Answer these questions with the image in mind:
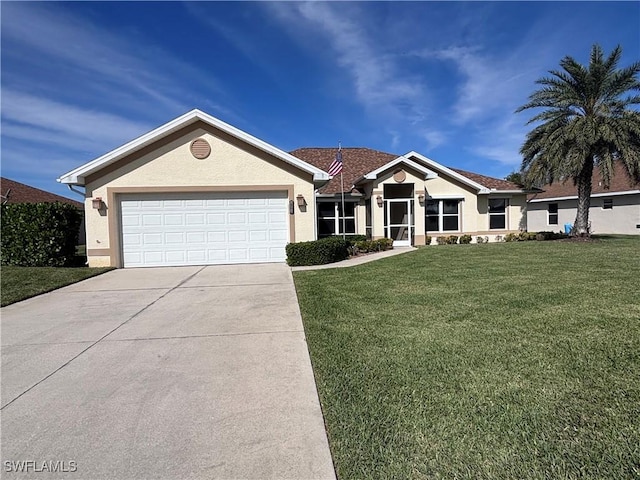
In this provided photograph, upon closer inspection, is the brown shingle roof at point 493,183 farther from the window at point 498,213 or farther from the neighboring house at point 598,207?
the neighboring house at point 598,207

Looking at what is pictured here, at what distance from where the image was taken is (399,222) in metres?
19.0

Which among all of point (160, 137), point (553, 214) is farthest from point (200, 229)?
point (553, 214)

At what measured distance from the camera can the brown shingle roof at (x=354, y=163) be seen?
20.1m

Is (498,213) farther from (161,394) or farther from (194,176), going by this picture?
(161,394)

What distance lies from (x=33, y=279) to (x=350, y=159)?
18095 mm

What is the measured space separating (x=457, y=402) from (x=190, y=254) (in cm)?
1143

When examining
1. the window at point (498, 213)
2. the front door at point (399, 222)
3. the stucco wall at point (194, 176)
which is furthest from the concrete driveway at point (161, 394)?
the window at point (498, 213)

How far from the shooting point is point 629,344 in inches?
162

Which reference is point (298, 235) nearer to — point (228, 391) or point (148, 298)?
point (148, 298)

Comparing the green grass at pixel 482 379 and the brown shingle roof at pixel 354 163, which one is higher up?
the brown shingle roof at pixel 354 163

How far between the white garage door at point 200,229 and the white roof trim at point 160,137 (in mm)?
1379

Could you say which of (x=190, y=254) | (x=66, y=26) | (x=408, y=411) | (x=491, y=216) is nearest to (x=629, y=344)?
(x=408, y=411)

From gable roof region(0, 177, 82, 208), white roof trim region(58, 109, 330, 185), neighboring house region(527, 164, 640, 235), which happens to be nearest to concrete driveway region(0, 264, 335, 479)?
white roof trim region(58, 109, 330, 185)

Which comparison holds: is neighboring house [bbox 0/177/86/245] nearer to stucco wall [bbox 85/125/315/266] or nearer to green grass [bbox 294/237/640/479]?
stucco wall [bbox 85/125/315/266]
